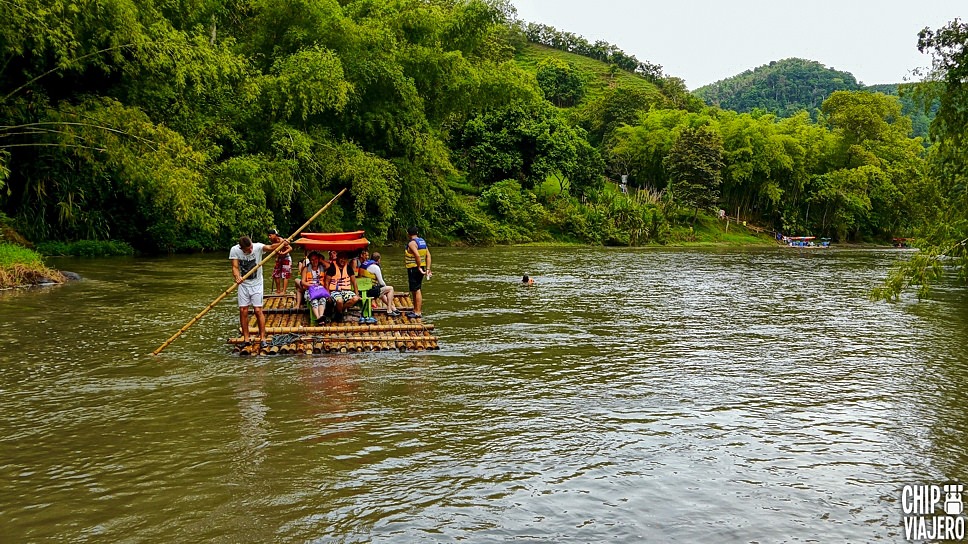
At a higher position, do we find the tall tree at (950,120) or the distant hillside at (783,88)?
the distant hillside at (783,88)

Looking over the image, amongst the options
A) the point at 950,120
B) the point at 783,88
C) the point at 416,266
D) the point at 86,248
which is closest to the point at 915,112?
the point at 950,120

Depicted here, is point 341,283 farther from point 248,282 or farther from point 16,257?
point 16,257

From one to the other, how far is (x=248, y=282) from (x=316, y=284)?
1.43 metres

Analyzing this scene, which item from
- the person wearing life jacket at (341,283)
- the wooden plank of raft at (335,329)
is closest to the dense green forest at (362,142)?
the wooden plank of raft at (335,329)

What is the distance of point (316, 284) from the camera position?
508 inches

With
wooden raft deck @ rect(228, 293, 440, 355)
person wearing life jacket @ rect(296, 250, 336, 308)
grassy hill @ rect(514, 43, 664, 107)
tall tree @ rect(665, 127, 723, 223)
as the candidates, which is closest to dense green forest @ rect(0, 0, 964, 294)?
tall tree @ rect(665, 127, 723, 223)

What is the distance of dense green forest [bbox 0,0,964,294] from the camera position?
2206 cm

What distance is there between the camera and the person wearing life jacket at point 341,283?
1295 cm

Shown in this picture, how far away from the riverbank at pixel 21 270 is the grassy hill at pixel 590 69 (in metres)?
80.5

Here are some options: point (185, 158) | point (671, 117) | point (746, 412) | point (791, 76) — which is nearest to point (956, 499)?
point (746, 412)

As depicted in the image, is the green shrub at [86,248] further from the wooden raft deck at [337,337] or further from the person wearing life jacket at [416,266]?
the person wearing life jacket at [416,266]

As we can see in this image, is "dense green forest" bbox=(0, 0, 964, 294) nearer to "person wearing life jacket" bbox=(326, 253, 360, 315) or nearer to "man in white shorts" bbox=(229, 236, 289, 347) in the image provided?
"man in white shorts" bbox=(229, 236, 289, 347)

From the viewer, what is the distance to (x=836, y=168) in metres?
75.5

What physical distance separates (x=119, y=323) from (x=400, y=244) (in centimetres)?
2759
